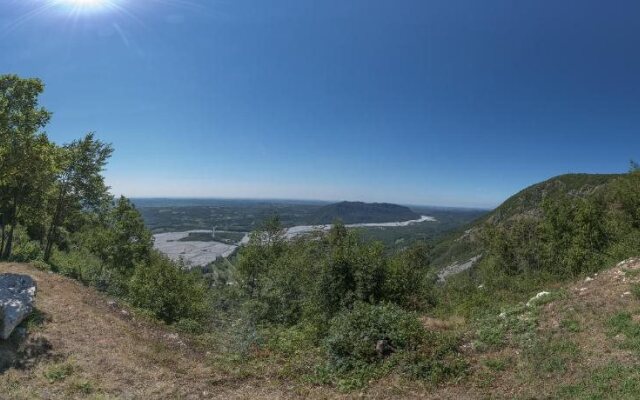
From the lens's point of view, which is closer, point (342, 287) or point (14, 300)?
point (14, 300)

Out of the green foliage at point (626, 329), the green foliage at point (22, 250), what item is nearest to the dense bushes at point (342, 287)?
the green foliage at point (626, 329)

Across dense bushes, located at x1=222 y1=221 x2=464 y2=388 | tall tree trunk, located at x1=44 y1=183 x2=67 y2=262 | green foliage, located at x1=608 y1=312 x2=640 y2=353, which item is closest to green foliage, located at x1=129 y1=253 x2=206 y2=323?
dense bushes, located at x1=222 y1=221 x2=464 y2=388

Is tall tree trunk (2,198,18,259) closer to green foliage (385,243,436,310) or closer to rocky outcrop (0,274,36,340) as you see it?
rocky outcrop (0,274,36,340)

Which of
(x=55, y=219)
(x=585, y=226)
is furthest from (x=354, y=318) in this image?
(x=55, y=219)

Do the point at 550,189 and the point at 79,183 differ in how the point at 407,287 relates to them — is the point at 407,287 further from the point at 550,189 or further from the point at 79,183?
the point at 550,189

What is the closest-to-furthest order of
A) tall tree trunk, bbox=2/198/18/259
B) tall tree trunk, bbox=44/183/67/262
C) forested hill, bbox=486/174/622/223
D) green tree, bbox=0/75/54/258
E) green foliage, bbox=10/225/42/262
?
green tree, bbox=0/75/54/258 < tall tree trunk, bbox=2/198/18/259 < green foliage, bbox=10/225/42/262 < tall tree trunk, bbox=44/183/67/262 < forested hill, bbox=486/174/622/223

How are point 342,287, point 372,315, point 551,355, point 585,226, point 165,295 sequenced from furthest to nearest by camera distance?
point 585,226
point 165,295
point 342,287
point 372,315
point 551,355

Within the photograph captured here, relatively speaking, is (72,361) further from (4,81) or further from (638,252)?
(638,252)

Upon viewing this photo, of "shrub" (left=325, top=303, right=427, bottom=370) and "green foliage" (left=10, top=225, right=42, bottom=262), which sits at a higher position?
"shrub" (left=325, top=303, right=427, bottom=370)
